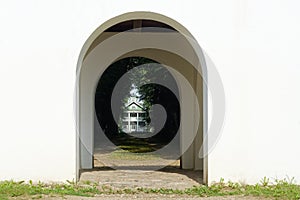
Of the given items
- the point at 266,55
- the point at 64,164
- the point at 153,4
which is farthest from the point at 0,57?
the point at 266,55

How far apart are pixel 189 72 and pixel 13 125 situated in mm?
4447

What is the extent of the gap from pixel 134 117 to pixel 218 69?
26.3m

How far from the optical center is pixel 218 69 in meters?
7.17

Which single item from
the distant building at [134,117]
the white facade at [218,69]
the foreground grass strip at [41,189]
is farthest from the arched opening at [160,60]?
the distant building at [134,117]

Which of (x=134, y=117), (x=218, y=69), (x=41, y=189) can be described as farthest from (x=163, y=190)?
(x=134, y=117)

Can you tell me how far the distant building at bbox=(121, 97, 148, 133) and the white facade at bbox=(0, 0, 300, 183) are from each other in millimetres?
18269

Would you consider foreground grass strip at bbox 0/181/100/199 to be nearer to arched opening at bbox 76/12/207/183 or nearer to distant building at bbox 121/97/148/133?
arched opening at bbox 76/12/207/183

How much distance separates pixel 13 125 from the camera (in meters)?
7.06

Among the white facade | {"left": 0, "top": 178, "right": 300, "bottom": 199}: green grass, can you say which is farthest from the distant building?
{"left": 0, "top": 178, "right": 300, "bottom": 199}: green grass

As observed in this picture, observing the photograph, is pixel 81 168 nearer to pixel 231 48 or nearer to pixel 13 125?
pixel 13 125

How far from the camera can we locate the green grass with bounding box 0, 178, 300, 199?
636cm

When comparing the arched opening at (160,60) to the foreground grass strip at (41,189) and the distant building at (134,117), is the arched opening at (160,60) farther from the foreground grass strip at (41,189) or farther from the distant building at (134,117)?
the distant building at (134,117)

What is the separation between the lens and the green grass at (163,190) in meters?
6.36

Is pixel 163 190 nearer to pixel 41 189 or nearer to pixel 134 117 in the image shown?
pixel 41 189
